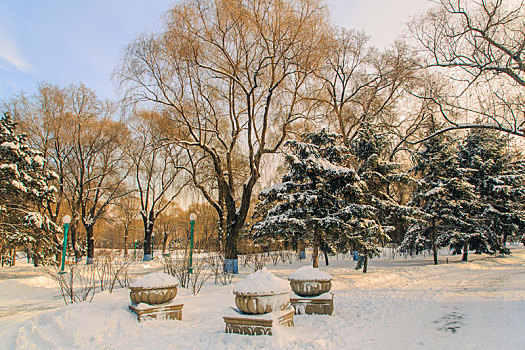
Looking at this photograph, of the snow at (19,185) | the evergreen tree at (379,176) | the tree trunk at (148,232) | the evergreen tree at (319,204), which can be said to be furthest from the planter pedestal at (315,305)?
the tree trunk at (148,232)

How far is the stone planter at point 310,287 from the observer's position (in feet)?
23.3

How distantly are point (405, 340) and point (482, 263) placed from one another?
Answer: 16.5m

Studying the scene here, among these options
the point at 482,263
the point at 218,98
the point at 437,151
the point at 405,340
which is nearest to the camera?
the point at 405,340

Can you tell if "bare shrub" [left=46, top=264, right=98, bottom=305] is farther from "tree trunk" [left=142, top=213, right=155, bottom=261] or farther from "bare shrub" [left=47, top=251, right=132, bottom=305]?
"tree trunk" [left=142, top=213, right=155, bottom=261]

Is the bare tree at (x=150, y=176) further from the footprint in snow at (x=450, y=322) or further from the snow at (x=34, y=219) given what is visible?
the footprint in snow at (x=450, y=322)

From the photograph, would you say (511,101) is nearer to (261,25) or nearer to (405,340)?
(261,25)

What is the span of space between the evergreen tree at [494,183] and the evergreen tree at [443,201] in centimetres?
100

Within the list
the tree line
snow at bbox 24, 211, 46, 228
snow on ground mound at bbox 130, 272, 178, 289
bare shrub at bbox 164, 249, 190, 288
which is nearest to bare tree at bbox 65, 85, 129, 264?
the tree line

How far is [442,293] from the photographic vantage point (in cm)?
926

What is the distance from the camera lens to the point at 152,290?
6.15 metres

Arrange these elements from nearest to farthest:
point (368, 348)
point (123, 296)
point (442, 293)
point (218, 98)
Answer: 1. point (368, 348)
2. point (123, 296)
3. point (442, 293)
4. point (218, 98)

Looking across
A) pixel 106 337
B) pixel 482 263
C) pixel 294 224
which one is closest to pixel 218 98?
pixel 294 224

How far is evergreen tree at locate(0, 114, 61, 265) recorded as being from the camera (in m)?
13.9

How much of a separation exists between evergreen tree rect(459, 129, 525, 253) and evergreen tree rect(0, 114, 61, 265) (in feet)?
74.7
